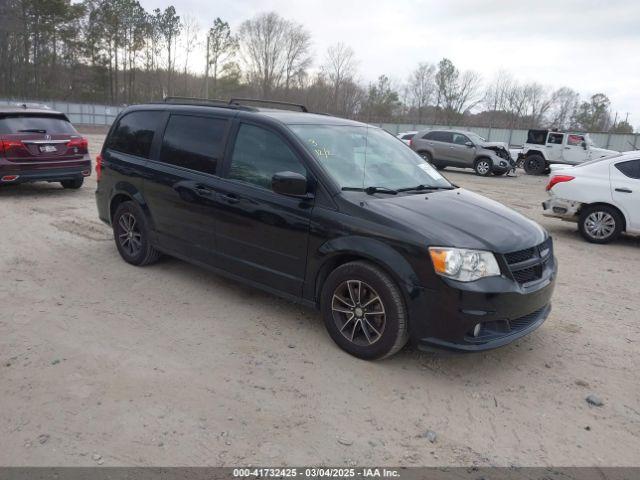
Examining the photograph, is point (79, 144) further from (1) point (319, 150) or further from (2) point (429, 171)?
(2) point (429, 171)

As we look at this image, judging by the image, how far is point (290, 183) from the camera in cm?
386

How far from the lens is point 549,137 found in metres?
22.6

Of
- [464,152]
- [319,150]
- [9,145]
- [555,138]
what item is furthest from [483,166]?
[319,150]

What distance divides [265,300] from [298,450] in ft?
7.40

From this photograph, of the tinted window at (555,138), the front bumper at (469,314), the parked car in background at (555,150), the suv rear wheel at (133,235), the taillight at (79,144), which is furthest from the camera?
the tinted window at (555,138)

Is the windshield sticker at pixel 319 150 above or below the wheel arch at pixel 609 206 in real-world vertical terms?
above

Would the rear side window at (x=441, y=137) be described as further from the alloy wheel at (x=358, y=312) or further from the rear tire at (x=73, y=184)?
the alloy wheel at (x=358, y=312)

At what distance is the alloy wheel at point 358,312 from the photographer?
3.70 meters

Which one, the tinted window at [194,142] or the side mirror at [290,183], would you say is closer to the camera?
the side mirror at [290,183]

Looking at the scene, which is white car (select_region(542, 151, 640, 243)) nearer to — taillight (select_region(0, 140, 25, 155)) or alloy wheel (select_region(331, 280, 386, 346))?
alloy wheel (select_region(331, 280, 386, 346))

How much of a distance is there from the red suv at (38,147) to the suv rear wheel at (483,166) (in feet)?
50.5

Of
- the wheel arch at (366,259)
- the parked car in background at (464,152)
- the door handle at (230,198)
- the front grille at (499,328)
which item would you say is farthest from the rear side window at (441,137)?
the wheel arch at (366,259)

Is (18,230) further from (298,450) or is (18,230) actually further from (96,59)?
(96,59)

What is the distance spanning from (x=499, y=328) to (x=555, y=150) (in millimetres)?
21685
